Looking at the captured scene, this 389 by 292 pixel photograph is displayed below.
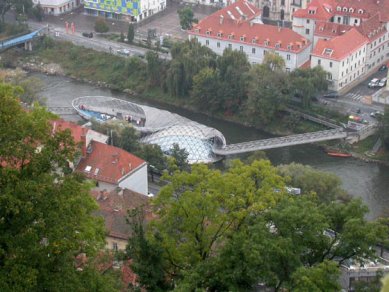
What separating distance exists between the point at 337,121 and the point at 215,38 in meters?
10.3

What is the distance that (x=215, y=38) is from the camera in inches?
1722

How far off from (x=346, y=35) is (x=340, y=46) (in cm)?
118

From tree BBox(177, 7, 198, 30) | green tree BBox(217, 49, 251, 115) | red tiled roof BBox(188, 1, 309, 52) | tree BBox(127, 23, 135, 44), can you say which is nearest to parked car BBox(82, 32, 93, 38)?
tree BBox(127, 23, 135, 44)

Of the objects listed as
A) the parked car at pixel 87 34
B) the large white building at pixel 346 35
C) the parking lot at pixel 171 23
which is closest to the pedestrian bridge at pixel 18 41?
the parked car at pixel 87 34

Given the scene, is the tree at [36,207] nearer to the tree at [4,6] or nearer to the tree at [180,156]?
the tree at [180,156]

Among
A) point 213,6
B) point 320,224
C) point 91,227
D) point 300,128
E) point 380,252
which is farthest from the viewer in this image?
point 213,6

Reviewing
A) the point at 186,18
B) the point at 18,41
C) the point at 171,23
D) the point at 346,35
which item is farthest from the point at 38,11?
the point at 346,35

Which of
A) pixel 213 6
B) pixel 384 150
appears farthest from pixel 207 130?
pixel 213 6

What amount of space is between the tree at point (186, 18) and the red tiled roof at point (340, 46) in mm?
12002

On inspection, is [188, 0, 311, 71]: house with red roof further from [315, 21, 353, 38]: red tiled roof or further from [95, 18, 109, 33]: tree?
[95, 18, 109, 33]: tree

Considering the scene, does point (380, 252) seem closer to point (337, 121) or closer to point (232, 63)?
point (337, 121)

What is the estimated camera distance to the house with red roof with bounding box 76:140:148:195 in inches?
1023

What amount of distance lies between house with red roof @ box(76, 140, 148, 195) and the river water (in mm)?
9865

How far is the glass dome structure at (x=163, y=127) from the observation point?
1356 inches
